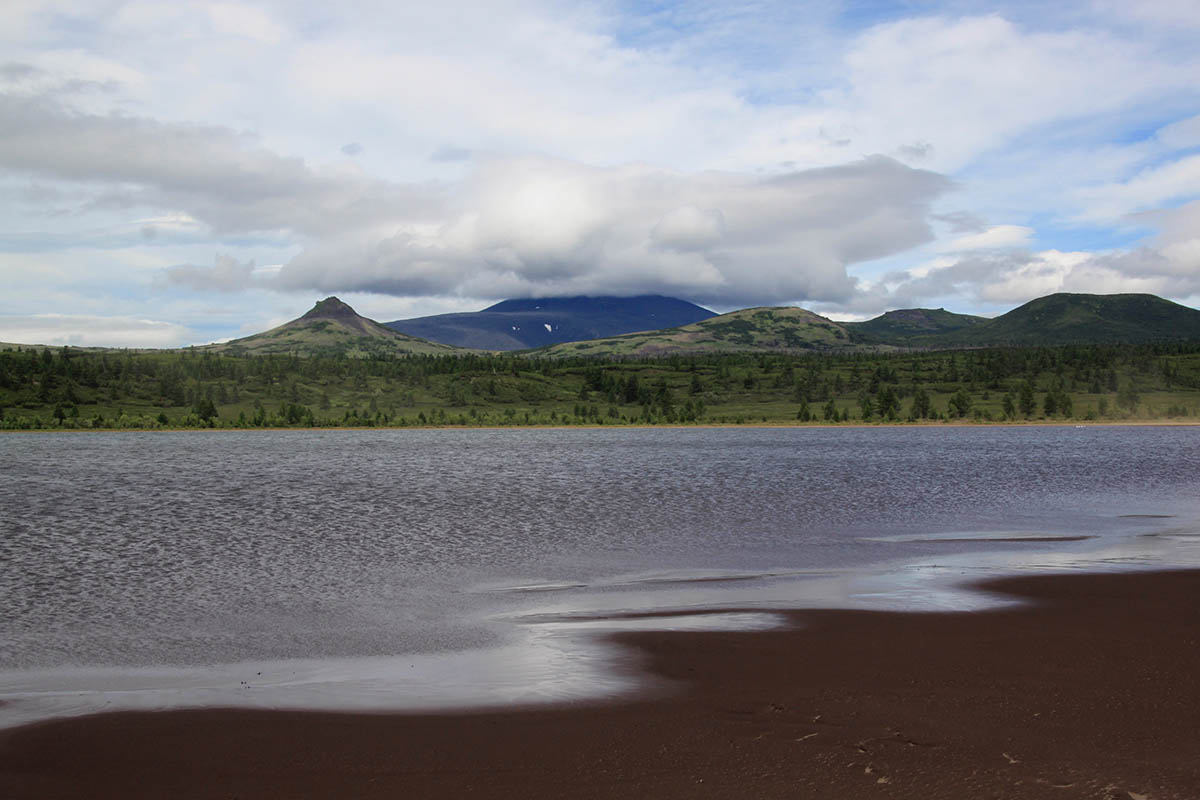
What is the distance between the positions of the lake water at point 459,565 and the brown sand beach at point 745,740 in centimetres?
169

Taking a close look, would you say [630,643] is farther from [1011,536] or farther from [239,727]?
[1011,536]

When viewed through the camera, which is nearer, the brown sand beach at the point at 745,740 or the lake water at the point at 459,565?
the brown sand beach at the point at 745,740

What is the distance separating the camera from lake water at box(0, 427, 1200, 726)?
59.6 feet

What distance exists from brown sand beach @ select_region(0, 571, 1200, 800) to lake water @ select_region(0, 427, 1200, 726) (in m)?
1.69

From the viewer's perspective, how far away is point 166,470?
88062 millimetres

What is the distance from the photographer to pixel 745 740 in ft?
44.2

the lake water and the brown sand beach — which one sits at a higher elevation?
the brown sand beach

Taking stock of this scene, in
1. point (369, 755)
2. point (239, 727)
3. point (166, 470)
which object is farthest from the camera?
point (166, 470)

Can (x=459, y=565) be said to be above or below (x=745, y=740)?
below

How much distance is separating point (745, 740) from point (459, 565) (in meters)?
20.3

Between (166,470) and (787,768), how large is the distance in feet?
293

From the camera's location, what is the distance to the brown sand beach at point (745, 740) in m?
12.0

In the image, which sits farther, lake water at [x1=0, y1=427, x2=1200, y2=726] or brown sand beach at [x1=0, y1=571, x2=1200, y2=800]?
lake water at [x1=0, y1=427, x2=1200, y2=726]

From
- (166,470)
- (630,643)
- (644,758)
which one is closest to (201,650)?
(630,643)
